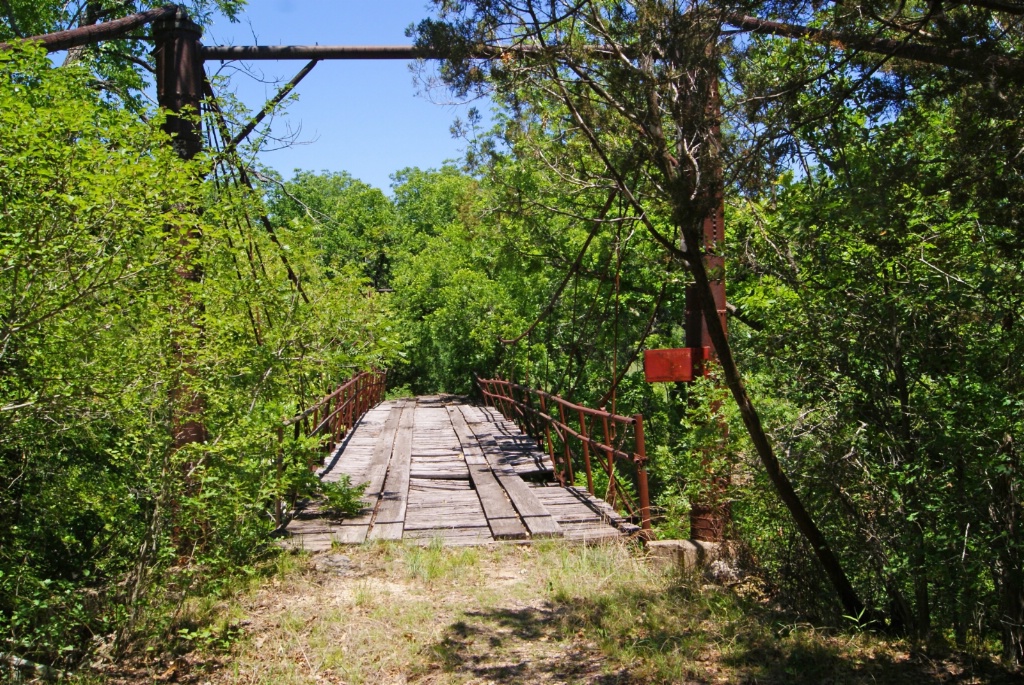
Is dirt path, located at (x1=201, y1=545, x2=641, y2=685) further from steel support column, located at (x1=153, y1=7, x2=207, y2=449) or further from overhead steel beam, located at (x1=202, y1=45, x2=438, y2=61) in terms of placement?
overhead steel beam, located at (x1=202, y1=45, x2=438, y2=61)

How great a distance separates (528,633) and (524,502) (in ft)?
11.0

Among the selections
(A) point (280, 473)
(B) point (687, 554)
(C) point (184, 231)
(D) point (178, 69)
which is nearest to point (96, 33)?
(D) point (178, 69)

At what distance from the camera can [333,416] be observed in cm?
1159

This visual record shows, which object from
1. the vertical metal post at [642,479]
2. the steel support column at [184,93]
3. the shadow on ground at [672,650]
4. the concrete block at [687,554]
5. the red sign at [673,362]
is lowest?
the shadow on ground at [672,650]

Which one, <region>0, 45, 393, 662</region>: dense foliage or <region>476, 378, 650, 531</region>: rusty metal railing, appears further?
<region>476, 378, 650, 531</region>: rusty metal railing

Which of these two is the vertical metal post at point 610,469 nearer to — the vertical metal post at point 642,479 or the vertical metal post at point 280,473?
the vertical metal post at point 642,479

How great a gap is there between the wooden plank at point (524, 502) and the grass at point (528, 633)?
81cm

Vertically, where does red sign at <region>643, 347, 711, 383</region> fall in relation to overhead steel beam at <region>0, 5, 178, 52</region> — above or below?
below

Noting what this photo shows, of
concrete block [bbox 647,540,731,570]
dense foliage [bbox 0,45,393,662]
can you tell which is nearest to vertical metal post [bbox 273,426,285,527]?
dense foliage [bbox 0,45,393,662]

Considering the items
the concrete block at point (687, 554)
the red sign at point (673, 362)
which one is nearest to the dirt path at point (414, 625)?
the concrete block at point (687, 554)

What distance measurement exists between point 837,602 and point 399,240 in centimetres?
3752

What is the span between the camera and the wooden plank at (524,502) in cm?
723

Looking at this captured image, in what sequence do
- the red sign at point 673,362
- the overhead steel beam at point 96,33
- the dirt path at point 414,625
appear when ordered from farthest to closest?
the red sign at point 673,362
the overhead steel beam at point 96,33
the dirt path at point 414,625

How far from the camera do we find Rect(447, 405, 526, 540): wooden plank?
23.7ft
